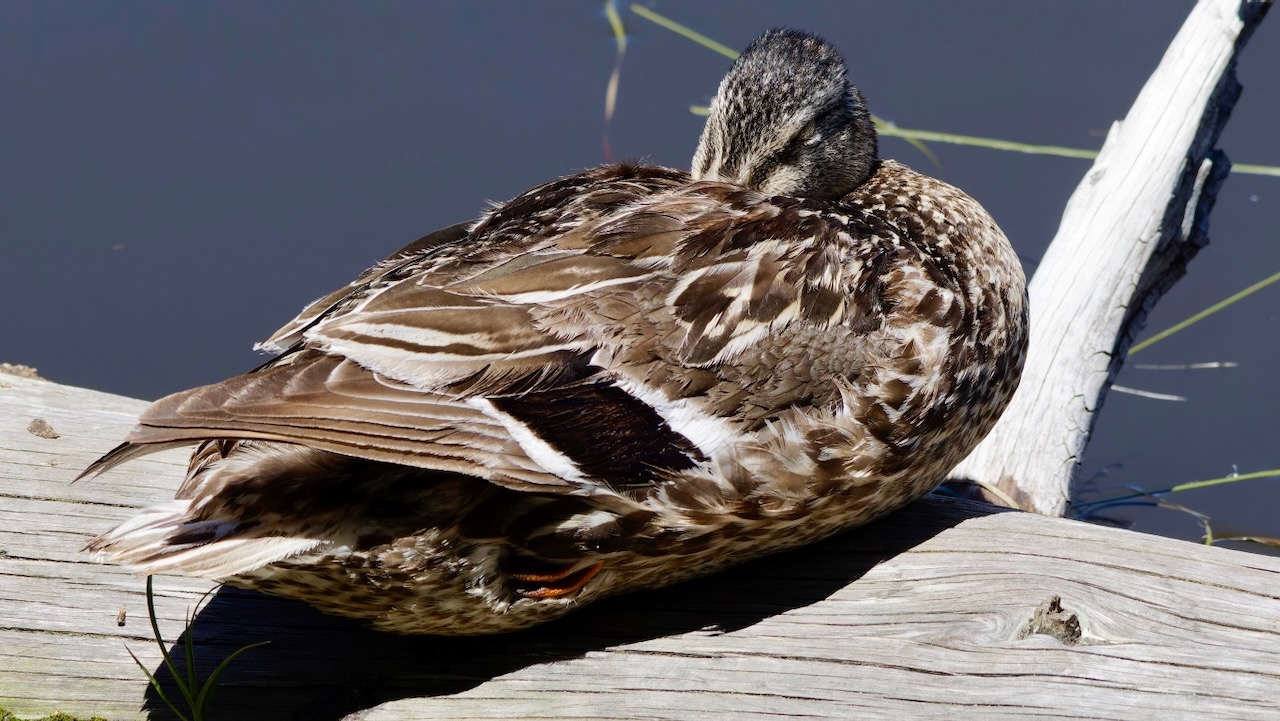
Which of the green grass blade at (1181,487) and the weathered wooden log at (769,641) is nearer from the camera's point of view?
the weathered wooden log at (769,641)

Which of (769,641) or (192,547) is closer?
(192,547)

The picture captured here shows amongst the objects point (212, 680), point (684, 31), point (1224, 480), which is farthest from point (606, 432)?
point (684, 31)

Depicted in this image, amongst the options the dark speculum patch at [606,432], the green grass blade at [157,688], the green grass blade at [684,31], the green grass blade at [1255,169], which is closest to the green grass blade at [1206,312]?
the green grass blade at [1255,169]

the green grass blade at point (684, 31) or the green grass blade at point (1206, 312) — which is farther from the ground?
the green grass blade at point (684, 31)

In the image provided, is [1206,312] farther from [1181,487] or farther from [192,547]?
[192,547]

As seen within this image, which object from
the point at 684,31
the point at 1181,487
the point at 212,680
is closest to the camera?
the point at 212,680

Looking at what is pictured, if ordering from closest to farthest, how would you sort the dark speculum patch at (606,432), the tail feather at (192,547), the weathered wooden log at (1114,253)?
the tail feather at (192,547) → the dark speculum patch at (606,432) → the weathered wooden log at (1114,253)

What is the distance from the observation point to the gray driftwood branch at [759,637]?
2.90 meters

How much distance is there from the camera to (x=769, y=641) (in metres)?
3.06

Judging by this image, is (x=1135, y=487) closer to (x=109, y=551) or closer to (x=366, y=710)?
(x=366, y=710)

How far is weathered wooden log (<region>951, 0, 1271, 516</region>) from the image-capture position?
4.45 m

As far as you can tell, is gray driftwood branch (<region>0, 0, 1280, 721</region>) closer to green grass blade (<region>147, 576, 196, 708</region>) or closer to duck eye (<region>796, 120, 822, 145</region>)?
green grass blade (<region>147, 576, 196, 708</region>)

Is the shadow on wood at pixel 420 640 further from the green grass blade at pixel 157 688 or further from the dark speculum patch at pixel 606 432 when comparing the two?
the dark speculum patch at pixel 606 432

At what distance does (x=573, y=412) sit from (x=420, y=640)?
806 millimetres
